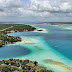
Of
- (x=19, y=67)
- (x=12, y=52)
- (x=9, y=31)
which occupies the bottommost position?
(x=12, y=52)

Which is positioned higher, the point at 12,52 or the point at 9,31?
the point at 9,31

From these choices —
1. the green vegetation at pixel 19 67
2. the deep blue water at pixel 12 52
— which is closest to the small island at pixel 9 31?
the deep blue water at pixel 12 52

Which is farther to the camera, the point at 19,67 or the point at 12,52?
the point at 12,52

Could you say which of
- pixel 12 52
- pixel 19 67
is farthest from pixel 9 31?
pixel 19 67

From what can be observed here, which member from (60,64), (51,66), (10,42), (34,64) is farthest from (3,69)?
(10,42)

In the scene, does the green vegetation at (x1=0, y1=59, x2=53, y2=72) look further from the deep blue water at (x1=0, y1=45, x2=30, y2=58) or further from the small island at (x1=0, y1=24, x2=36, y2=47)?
the small island at (x1=0, y1=24, x2=36, y2=47)

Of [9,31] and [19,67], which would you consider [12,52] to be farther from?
[9,31]

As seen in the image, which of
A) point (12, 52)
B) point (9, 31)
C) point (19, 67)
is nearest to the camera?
point (19, 67)

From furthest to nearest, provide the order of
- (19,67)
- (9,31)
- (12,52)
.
Answer: (9,31), (12,52), (19,67)

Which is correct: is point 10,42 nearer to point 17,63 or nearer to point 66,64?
point 17,63

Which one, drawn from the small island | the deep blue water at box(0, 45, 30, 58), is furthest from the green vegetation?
the small island

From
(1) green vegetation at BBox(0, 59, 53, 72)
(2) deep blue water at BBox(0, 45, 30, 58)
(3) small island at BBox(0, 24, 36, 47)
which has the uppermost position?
(3) small island at BBox(0, 24, 36, 47)

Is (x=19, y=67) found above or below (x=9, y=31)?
below
